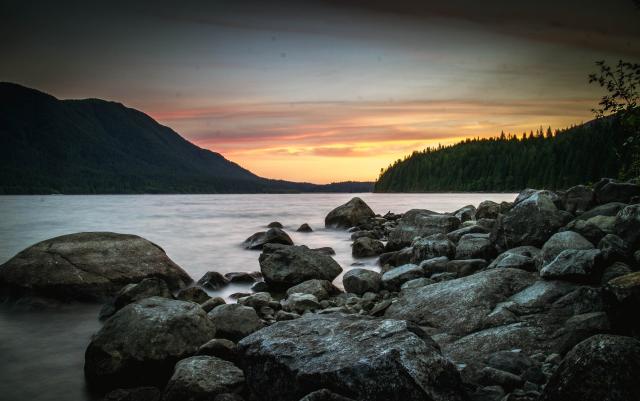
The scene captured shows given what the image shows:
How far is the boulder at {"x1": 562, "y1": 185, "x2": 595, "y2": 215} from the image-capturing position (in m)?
13.2

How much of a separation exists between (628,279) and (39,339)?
10365 millimetres

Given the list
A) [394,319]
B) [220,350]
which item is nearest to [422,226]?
[394,319]

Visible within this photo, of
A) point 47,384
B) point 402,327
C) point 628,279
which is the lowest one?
point 47,384

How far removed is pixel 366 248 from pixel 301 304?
31.5ft

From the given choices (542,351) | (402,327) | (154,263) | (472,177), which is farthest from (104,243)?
(472,177)

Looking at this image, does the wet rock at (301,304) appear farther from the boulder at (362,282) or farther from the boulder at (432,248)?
the boulder at (432,248)

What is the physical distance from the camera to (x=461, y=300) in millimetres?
8305

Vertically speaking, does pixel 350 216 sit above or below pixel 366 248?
above

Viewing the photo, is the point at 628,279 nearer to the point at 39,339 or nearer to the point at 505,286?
the point at 505,286

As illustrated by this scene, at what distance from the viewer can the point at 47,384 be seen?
731 cm

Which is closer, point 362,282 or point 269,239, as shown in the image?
point 362,282

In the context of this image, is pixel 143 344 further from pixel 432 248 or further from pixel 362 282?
pixel 432 248

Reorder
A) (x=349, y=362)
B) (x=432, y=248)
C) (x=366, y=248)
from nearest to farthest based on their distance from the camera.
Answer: (x=349, y=362) < (x=432, y=248) < (x=366, y=248)

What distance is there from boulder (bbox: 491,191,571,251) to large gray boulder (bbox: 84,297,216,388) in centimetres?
826
